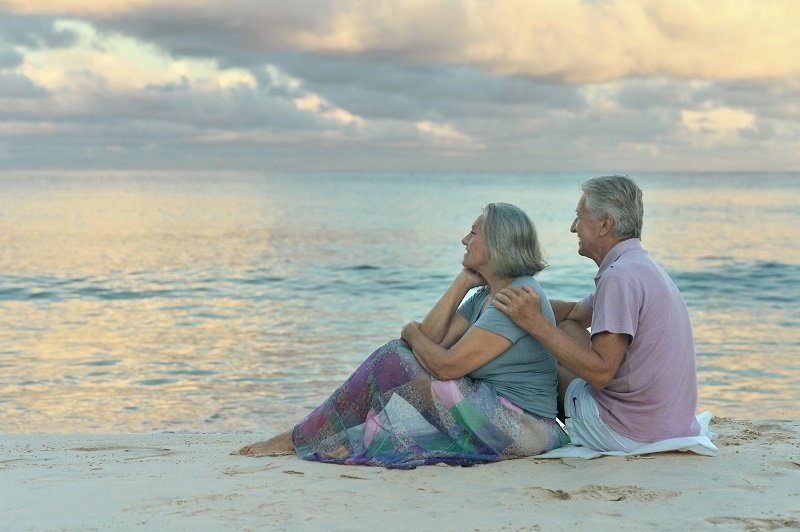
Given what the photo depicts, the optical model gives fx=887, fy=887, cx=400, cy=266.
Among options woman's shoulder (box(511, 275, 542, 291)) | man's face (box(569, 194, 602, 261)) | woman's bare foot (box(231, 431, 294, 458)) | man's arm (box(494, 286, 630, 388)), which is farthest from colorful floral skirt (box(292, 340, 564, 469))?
man's face (box(569, 194, 602, 261))

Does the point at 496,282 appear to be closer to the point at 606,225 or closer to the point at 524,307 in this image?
the point at 524,307

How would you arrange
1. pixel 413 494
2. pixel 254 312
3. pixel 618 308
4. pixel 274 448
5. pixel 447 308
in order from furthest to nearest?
pixel 254 312, pixel 274 448, pixel 447 308, pixel 618 308, pixel 413 494

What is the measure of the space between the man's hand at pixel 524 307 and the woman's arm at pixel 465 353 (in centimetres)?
17

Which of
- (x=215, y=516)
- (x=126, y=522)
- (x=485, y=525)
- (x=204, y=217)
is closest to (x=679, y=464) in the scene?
(x=485, y=525)

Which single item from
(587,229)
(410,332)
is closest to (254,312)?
(410,332)

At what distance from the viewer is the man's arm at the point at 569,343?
447cm

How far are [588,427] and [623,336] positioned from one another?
639 mm

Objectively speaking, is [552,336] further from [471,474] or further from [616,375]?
[471,474]

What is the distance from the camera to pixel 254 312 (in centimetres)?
1598

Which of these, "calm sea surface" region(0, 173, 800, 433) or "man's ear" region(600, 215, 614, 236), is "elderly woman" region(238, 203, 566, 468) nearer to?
"man's ear" region(600, 215, 614, 236)

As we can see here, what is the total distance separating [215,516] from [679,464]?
2.43 meters

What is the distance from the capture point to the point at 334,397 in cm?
497

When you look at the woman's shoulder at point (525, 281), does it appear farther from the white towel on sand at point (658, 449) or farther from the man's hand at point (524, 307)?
the white towel on sand at point (658, 449)

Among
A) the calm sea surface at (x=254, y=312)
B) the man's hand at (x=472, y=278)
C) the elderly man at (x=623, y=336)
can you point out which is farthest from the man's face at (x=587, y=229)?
the calm sea surface at (x=254, y=312)
